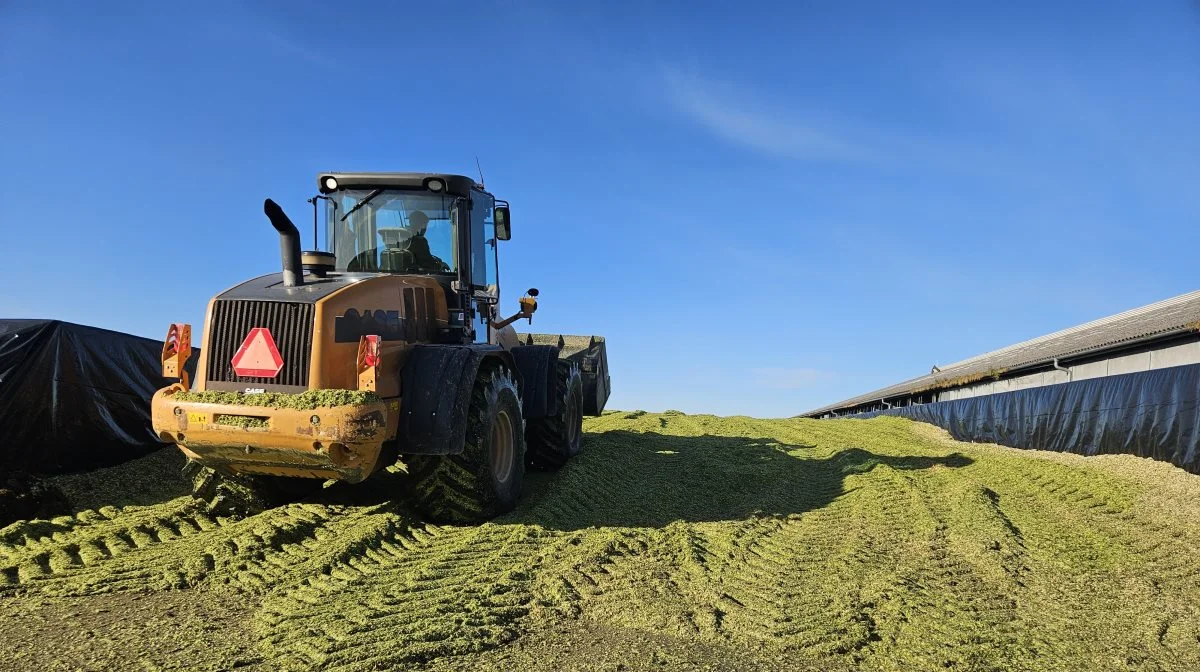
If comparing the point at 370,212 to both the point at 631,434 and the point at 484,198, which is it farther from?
the point at 631,434

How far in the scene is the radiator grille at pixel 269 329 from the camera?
579 centimetres

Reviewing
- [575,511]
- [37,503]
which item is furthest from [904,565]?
[37,503]

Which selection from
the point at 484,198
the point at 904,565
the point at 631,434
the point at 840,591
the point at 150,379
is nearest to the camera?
the point at 840,591

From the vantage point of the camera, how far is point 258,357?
5.86 m

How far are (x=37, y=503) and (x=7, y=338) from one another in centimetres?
257

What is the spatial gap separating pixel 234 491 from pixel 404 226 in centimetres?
272

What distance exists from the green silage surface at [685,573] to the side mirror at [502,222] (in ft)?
8.44

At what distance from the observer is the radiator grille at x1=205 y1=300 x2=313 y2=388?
579cm

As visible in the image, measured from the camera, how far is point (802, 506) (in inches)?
306

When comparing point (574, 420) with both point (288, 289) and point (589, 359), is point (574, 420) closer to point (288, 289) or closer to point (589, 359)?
point (589, 359)

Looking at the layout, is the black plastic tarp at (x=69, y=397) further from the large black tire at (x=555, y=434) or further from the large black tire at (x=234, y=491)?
the large black tire at (x=555, y=434)

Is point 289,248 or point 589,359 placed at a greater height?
point 289,248

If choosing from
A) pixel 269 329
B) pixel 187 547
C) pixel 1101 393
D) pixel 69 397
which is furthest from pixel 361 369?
pixel 1101 393

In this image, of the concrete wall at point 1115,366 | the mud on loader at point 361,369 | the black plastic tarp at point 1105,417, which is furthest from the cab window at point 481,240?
the concrete wall at point 1115,366
